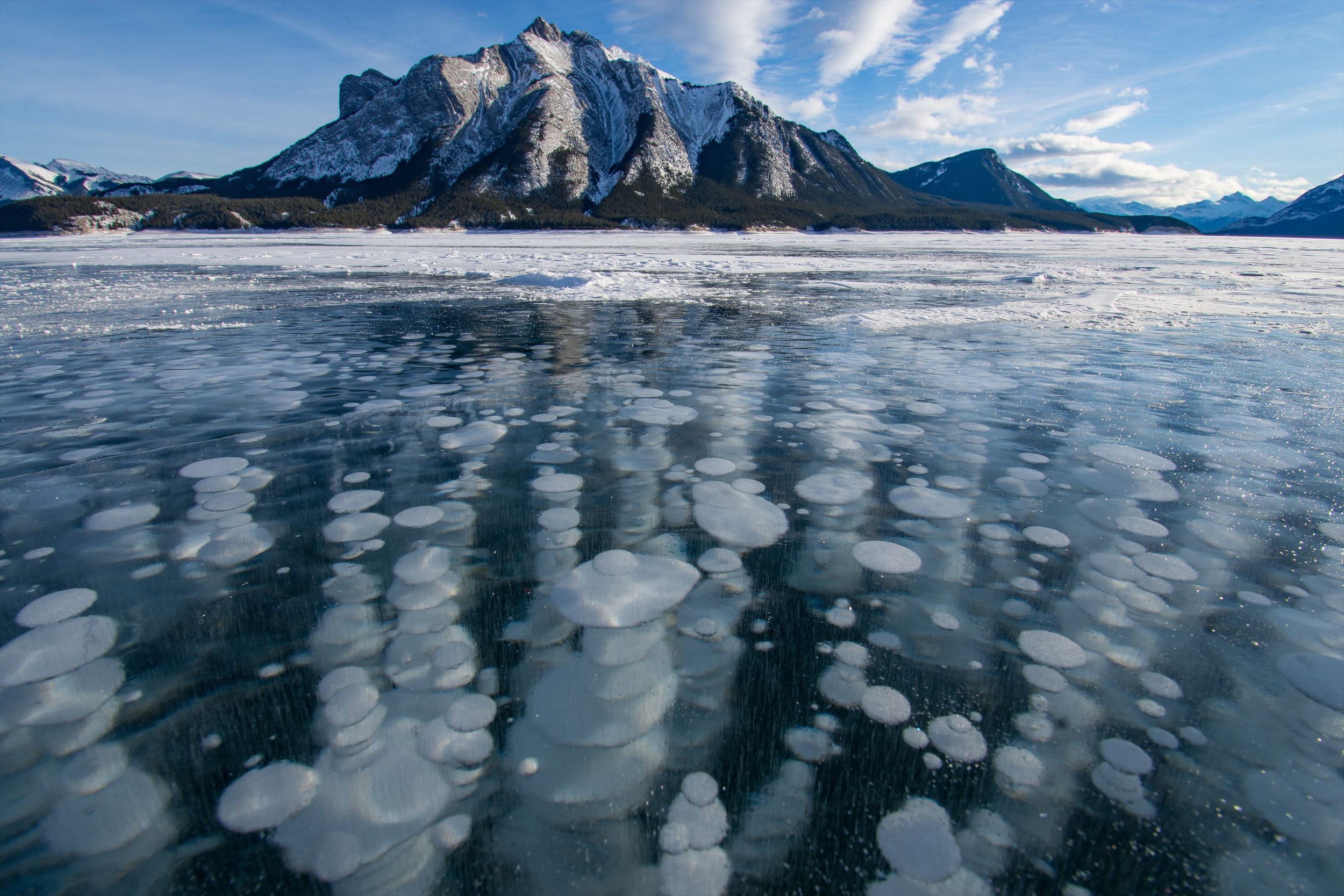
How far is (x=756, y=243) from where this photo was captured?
154 ft

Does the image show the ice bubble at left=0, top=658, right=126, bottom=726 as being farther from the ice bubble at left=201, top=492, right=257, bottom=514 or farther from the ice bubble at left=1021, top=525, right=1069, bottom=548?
the ice bubble at left=1021, top=525, right=1069, bottom=548

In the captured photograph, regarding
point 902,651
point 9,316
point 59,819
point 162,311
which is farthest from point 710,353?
point 9,316

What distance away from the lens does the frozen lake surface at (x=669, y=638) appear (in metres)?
1.43

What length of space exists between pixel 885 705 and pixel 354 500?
287 cm

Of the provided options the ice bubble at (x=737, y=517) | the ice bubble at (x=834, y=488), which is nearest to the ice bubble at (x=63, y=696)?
the ice bubble at (x=737, y=517)

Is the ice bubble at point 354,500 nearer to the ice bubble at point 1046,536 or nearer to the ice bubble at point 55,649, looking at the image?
the ice bubble at point 55,649

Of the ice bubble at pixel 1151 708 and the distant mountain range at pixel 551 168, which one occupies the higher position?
the distant mountain range at pixel 551 168

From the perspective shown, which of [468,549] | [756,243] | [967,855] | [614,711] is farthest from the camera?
[756,243]

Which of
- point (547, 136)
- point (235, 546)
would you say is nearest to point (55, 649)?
point (235, 546)

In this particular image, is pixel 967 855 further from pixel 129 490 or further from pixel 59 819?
pixel 129 490

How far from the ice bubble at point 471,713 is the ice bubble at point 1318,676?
107 inches

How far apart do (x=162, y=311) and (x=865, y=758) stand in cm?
1327

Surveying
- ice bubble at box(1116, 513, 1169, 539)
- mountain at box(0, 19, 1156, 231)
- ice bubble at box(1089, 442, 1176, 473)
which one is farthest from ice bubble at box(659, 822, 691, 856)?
mountain at box(0, 19, 1156, 231)

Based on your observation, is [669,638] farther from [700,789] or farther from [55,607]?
[55,607]
